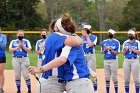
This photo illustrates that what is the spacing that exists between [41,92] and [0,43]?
5549mm

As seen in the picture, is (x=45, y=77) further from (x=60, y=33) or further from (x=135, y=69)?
(x=135, y=69)

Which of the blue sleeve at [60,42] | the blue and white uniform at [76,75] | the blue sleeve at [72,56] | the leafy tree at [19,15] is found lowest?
the blue and white uniform at [76,75]

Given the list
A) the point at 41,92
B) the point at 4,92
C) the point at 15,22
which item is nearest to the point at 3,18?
the point at 15,22

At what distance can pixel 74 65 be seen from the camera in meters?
6.52

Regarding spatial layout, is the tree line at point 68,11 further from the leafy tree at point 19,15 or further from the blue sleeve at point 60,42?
the blue sleeve at point 60,42

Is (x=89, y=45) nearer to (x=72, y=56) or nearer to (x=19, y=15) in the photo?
(x=72, y=56)

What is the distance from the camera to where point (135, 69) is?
38.7 ft

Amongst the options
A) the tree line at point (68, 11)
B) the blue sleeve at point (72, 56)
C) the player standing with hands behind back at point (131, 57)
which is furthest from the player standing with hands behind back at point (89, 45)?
the tree line at point (68, 11)

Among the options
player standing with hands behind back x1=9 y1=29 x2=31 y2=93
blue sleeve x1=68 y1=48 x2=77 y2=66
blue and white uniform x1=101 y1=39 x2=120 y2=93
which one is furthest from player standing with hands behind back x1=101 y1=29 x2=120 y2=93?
blue sleeve x1=68 y1=48 x2=77 y2=66

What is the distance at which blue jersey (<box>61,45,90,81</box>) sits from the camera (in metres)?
6.43

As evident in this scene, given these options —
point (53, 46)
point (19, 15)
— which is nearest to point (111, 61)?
point (53, 46)

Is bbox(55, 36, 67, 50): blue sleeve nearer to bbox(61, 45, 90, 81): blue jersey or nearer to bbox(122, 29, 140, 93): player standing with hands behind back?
bbox(61, 45, 90, 81): blue jersey

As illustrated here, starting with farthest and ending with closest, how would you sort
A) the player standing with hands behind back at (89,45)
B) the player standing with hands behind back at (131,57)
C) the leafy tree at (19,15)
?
the leafy tree at (19,15) → the player standing with hands behind back at (89,45) → the player standing with hands behind back at (131,57)

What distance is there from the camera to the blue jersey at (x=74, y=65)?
6.43 m
